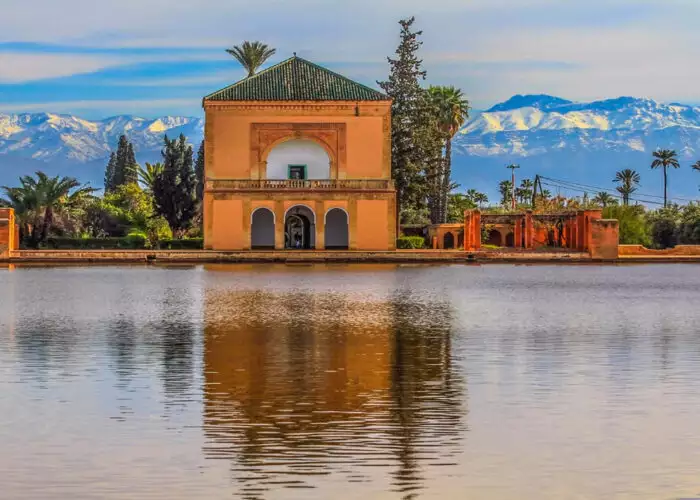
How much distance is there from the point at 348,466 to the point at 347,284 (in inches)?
897

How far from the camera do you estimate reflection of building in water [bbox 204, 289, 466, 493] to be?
8.13 metres

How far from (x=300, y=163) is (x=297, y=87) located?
340 centimetres

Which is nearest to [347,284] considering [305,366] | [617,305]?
[617,305]

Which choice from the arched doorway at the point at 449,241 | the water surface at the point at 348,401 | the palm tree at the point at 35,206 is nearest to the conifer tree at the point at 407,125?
the arched doorway at the point at 449,241

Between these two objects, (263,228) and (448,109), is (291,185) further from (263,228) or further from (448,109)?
(448,109)

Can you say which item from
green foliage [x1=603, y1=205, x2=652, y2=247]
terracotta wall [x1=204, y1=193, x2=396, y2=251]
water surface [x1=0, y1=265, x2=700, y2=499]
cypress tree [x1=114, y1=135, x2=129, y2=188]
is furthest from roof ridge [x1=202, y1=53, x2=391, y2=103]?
cypress tree [x1=114, y1=135, x2=129, y2=188]

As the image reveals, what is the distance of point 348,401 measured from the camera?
35.1ft

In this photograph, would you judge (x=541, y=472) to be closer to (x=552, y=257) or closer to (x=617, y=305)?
(x=617, y=305)

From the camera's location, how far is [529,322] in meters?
19.3

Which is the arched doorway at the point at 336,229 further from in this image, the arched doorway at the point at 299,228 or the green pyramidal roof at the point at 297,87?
the green pyramidal roof at the point at 297,87

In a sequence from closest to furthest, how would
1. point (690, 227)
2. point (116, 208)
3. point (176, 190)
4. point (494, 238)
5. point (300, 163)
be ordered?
point (300, 163) < point (176, 190) < point (116, 208) < point (690, 227) < point (494, 238)

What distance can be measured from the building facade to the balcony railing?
0.14 ft

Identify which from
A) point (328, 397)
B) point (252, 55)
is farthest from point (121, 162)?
point (328, 397)

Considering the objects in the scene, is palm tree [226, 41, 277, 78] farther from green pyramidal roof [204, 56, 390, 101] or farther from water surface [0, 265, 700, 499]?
water surface [0, 265, 700, 499]
